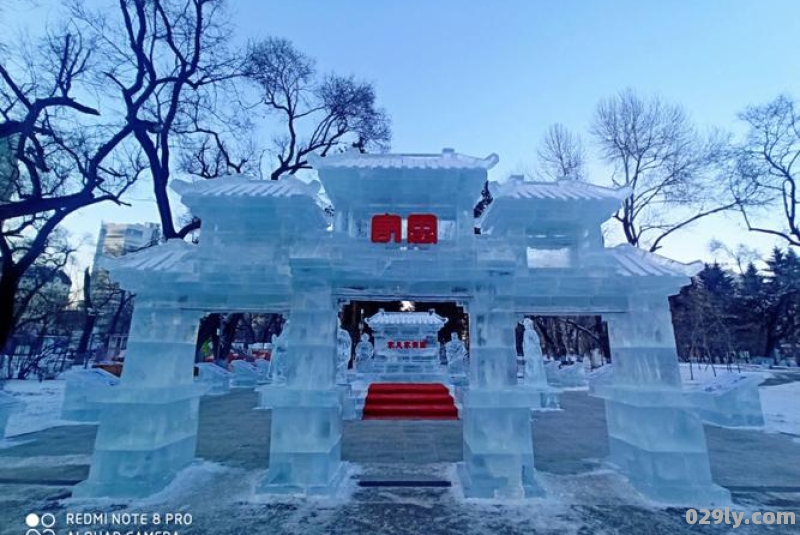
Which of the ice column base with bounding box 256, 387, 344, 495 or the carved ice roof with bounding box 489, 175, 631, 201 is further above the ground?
the carved ice roof with bounding box 489, 175, 631, 201

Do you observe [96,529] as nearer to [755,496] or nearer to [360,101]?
[755,496]

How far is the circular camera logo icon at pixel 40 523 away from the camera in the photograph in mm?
3930

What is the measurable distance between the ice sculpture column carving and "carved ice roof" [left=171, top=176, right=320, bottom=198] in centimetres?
559

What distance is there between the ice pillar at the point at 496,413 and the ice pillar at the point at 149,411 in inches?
179

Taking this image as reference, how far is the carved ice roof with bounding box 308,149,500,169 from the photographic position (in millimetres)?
5801

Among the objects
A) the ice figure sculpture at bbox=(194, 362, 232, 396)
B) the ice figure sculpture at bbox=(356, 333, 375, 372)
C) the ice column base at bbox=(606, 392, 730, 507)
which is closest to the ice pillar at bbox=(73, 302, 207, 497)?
the ice column base at bbox=(606, 392, 730, 507)

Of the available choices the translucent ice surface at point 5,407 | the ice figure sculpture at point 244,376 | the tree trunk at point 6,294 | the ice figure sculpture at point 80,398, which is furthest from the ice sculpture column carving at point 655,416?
the ice figure sculpture at point 244,376

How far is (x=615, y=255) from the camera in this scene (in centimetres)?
591

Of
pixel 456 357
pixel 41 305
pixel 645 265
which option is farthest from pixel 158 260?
pixel 41 305

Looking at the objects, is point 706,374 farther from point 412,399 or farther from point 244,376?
point 244,376

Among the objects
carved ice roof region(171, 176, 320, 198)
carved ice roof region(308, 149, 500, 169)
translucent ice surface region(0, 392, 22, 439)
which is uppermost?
carved ice roof region(308, 149, 500, 169)

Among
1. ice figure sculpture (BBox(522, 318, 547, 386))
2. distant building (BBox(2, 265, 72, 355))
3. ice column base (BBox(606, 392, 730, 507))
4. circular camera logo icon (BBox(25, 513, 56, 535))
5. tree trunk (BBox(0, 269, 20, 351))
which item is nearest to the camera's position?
circular camera logo icon (BBox(25, 513, 56, 535))

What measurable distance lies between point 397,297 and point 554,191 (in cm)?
338

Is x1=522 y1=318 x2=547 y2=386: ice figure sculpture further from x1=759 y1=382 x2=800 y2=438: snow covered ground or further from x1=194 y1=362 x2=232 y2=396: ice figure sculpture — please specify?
x1=194 y1=362 x2=232 y2=396: ice figure sculpture
